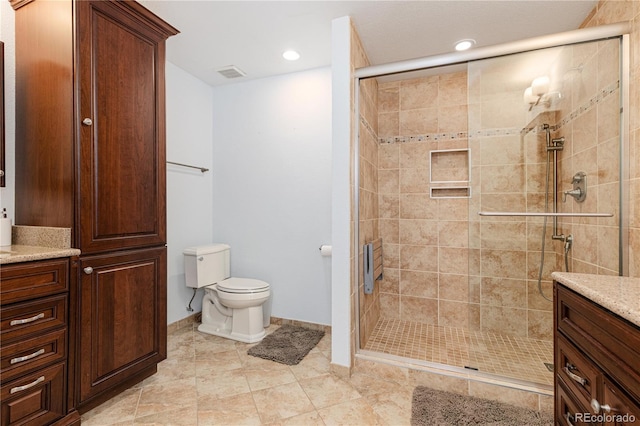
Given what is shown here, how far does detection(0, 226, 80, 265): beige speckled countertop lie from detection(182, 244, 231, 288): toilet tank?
3.69 ft

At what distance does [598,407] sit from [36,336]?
2058mm

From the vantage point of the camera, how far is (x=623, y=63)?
60.4 inches

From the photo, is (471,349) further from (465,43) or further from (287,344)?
(465,43)

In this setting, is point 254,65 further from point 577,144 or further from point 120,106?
point 577,144

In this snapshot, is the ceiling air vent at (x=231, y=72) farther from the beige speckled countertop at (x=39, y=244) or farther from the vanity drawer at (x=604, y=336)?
the vanity drawer at (x=604, y=336)

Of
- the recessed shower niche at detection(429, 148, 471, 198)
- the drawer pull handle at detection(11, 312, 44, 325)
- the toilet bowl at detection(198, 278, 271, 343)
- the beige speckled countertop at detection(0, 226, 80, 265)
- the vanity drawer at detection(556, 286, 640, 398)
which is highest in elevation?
the recessed shower niche at detection(429, 148, 471, 198)

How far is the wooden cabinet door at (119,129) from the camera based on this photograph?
4.80 feet

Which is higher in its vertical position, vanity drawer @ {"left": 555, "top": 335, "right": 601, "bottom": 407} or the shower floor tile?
vanity drawer @ {"left": 555, "top": 335, "right": 601, "bottom": 407}

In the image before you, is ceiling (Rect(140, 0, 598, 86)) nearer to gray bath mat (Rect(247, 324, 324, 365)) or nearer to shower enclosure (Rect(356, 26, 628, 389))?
shower enclosure (Rect(356, 26, 628, 389))

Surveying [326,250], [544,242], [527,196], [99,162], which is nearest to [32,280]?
[99,162]

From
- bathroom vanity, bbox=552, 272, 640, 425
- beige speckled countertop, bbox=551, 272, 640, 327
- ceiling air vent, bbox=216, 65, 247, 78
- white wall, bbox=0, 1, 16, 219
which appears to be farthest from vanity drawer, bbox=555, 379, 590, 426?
ceiling air vent, bbox=216, 65, 247, 78

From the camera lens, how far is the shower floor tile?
1731 mm

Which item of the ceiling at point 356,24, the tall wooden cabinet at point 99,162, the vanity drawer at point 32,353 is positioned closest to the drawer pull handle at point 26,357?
the vanity drawer at point 32,353

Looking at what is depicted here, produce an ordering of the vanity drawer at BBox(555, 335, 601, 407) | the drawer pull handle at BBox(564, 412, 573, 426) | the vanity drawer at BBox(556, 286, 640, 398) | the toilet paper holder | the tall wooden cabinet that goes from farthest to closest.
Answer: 1. the toilet paper holder
2. the tall wooden cabinet
3. the drawer pull handle at BBox(564, 412, 573, 426)
4. the vanity drawer at BBox(555, 335, 601, 407)
5. the vanity drawer at BBox(556, 286, 640, 398)
